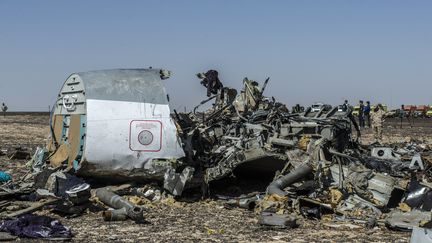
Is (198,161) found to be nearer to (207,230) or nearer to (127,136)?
(127,136)

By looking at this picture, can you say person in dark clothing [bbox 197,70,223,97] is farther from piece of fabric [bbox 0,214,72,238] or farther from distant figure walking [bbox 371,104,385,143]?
distant figure walking [bbox 371,104,385,143]

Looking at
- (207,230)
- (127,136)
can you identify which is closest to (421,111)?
(127,136)

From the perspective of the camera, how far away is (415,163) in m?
13.8

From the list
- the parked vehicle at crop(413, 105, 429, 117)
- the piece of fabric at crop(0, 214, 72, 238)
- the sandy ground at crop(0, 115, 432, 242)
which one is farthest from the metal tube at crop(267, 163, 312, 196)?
the parked vehicle at crop(413, 105, 429, 117)

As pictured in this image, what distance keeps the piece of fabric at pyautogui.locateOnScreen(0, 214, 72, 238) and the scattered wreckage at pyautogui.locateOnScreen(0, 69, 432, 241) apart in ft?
2.78

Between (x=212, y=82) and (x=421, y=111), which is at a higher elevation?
(x=212, y=82)

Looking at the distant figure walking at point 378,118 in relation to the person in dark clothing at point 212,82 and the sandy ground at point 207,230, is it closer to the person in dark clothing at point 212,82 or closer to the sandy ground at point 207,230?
the person in dark clothing at point 212,82

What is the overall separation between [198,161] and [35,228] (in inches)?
181

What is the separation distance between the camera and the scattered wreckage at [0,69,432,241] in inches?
396

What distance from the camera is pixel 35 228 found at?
819cm

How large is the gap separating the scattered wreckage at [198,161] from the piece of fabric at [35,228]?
0.85 m

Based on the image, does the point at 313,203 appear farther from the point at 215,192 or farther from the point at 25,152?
the point at 25,152

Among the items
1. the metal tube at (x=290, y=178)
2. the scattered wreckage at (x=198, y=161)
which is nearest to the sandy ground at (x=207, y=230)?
the scattered wreckage at (x=198, y=161)

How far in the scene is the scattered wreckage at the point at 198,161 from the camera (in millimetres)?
10070
